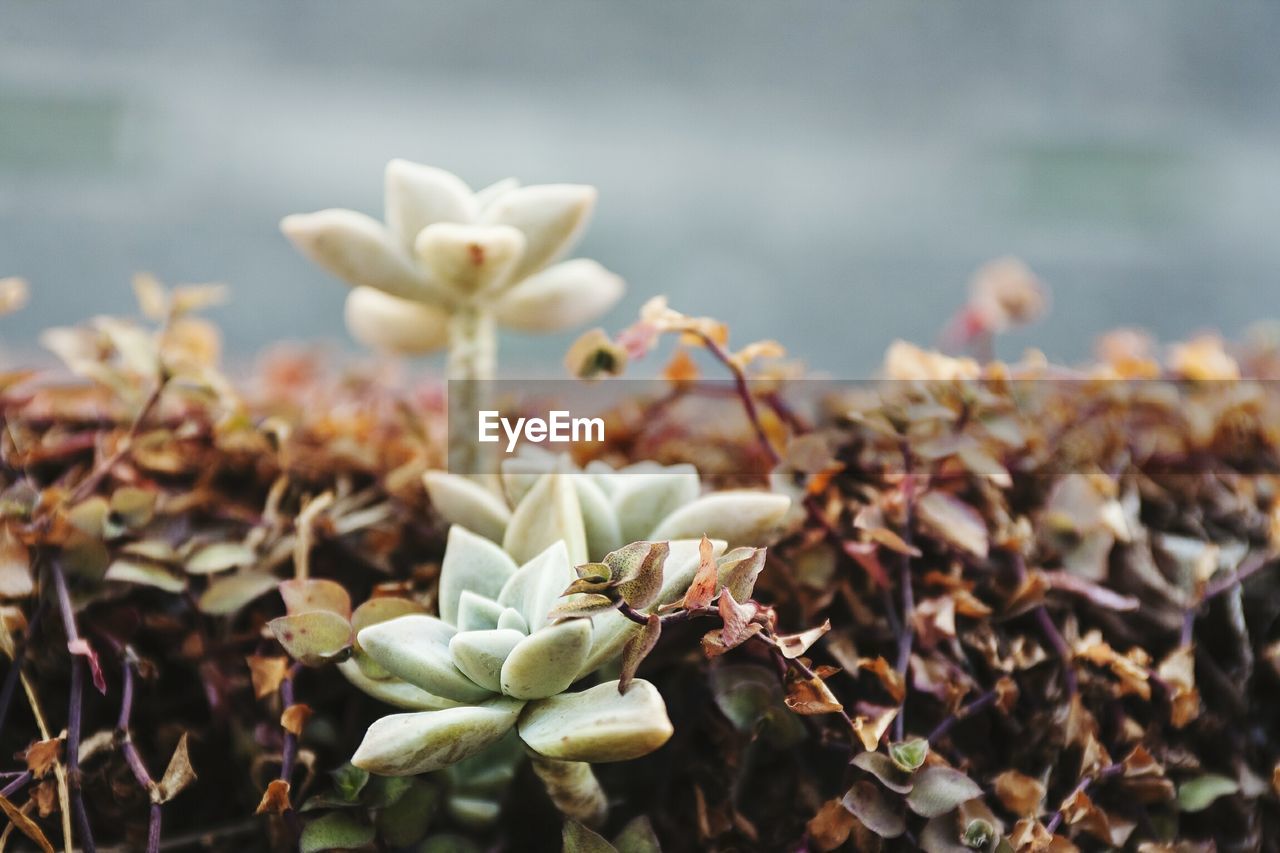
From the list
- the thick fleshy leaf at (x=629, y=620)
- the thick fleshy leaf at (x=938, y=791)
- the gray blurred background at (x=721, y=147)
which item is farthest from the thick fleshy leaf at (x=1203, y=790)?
the gray blurred background at (x=721, y=147)

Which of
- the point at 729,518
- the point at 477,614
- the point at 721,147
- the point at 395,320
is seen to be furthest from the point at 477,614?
the point at 721,147

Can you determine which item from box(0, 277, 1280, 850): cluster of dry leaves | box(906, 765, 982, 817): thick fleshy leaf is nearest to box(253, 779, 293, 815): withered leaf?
box(0, 277, 1280, 850): cluster of dry leaves

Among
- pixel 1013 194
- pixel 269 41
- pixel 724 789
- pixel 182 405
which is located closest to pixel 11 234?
pixel 269 41

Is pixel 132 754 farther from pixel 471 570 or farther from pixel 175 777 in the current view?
pixel 471 570

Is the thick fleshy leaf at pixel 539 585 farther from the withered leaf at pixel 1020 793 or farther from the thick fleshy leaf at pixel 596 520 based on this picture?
the withered leaf at pixel 1020 793

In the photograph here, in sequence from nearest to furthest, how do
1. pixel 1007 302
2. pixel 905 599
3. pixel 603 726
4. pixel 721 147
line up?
pixel 603 726 → pixel 905 599 → pixel 1007 302 → pixel 721 147

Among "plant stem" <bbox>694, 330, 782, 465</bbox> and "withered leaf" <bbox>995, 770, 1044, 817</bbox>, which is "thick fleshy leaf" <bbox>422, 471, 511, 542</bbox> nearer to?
"plant stem" <bbox>694, 330, 782, 465</bbox>
